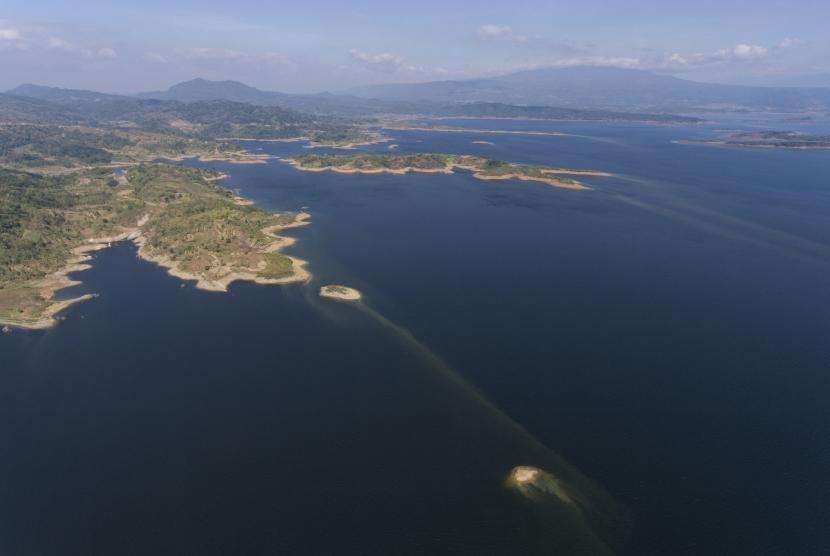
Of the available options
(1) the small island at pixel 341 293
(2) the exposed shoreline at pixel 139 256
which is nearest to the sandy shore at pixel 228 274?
(2) the exposed shoreline at pixel 139 256

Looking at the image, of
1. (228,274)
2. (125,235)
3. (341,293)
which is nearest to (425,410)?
(341,293)

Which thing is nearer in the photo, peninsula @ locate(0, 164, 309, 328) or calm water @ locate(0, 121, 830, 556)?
calm water @ locate(0, 121, 830, 556)

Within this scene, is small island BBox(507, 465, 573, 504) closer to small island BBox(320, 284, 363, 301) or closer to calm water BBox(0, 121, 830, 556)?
calm water BBox(0, 121, 830, 556)

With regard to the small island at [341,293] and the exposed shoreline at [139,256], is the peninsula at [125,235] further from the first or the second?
the small island at [341,293]

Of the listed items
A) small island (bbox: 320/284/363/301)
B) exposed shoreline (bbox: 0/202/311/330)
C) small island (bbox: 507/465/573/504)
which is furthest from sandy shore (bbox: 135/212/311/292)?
small island (bbox: 507/465/573/504)

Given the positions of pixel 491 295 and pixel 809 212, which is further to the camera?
pixel 809 212

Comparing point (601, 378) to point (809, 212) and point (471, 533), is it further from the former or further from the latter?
Result: point (809, 212)

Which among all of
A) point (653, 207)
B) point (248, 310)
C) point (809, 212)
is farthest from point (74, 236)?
point (809, 212)
